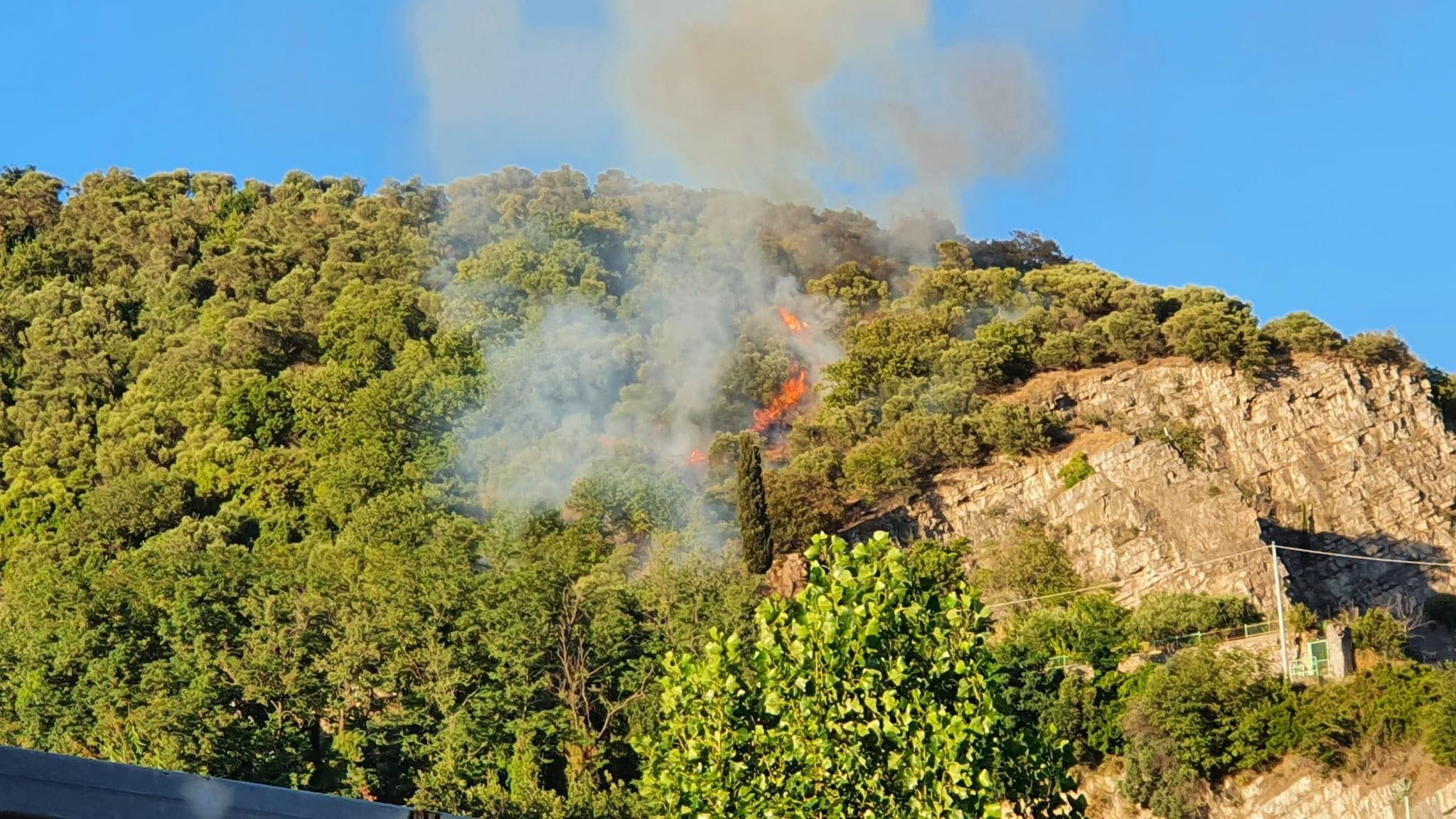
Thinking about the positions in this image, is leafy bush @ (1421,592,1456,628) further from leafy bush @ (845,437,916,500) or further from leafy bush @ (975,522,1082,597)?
leafy bush @ (845,437,916,500)

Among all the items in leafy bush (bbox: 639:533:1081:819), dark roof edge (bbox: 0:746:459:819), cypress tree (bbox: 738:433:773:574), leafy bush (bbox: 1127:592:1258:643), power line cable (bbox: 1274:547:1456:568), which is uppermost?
cypress tree (bbox: 738:433:773:574)

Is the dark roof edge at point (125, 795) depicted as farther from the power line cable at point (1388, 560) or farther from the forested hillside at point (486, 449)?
the power line cable at point (1388, 560)

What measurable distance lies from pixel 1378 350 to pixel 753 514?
82.7 ft

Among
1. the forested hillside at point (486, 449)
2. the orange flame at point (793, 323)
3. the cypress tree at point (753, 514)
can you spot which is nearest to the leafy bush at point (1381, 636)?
the forested hillside at point (486, 449)

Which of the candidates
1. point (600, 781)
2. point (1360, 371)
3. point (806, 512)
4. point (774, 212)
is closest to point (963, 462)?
point (806, 512)

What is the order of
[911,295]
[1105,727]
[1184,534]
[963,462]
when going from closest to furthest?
[1105,727], [1184,534], [963,462], [911,295]

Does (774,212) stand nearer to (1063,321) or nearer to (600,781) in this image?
(1063,321)

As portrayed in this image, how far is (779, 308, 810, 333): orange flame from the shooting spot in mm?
83250

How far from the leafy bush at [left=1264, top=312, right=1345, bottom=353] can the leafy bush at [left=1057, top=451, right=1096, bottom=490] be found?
12.2m

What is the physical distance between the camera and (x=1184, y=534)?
5766cm

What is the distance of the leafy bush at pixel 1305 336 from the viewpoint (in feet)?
226

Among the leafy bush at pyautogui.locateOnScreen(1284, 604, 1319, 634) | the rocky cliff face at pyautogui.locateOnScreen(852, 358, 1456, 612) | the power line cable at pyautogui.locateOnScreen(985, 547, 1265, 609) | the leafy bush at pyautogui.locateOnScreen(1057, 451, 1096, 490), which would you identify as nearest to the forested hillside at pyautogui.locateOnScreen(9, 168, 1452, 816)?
the power line cable at pyautogui.locateOnScreen(985, 547, 1265, 609)

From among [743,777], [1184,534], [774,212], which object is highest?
[774,212]

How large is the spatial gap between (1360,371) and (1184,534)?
1479 centimetres
